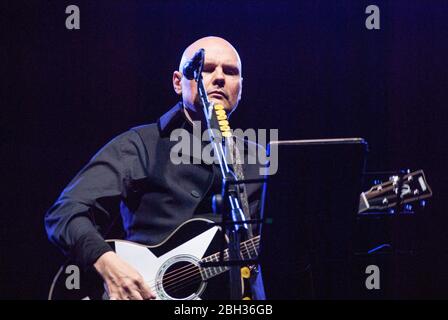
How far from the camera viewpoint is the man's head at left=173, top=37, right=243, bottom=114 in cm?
321

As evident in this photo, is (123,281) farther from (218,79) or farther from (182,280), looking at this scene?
(218,79)

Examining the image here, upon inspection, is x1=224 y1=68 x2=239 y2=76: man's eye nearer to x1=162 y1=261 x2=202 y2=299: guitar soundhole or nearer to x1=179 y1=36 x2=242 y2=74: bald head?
x1=179 y1=36 x2=242 y2=74: bald head

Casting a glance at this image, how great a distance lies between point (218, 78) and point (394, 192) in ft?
3.38

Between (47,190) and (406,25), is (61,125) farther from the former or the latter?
(406,25)

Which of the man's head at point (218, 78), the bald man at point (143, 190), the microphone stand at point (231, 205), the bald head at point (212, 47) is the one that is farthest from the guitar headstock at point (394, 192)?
the bald head at point (212, 47)

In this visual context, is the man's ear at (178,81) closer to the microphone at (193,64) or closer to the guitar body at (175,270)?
the microphone at (193,64)

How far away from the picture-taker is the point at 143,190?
123 inches

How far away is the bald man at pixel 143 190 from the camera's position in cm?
282

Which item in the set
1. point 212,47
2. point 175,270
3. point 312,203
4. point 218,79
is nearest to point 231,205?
point 312,203

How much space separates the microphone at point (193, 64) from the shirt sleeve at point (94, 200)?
616 mm

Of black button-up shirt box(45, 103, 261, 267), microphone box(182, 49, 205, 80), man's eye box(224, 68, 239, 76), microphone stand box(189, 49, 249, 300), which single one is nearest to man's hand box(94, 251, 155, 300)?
black button-up shirt box(45, 103, 261, 267)

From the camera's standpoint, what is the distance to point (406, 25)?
3971 mm

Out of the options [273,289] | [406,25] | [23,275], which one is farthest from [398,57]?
[23,275]

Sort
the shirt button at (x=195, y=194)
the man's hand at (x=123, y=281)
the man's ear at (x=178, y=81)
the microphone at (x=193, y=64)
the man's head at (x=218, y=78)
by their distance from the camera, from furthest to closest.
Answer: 1. the man's ear at (x=178, y=81)
2. the man's head at (x=218, y=78)
3. the shirt button at (x=195, y=194)
4. the man's hand at (x=123, y=281)
5. the microphone at (x=193, y=64)
